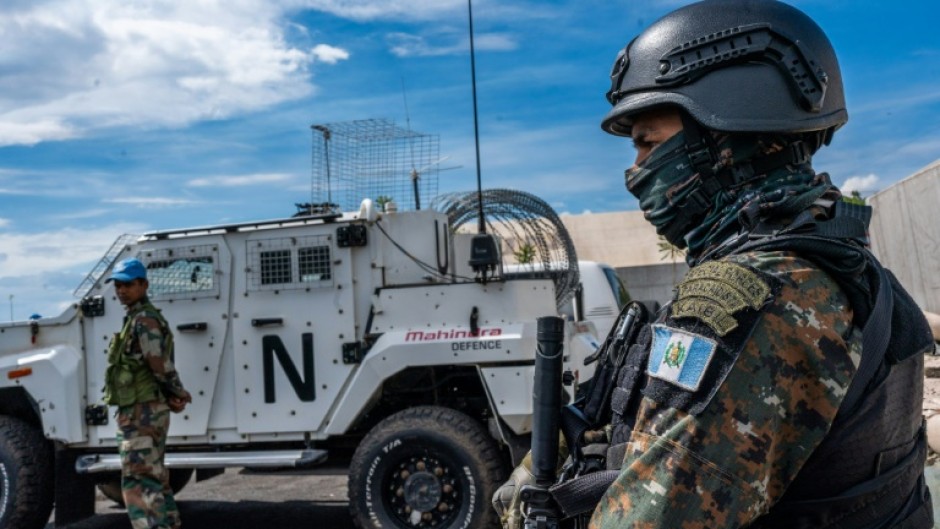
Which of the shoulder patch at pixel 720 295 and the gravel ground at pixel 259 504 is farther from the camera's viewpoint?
the gravel ground at pixel 259 504

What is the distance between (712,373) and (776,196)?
41 cm

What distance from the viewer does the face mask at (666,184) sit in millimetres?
1763

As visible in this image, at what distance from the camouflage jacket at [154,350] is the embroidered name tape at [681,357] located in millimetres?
5066

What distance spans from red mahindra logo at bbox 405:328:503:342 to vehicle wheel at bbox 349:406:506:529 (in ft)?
1.57

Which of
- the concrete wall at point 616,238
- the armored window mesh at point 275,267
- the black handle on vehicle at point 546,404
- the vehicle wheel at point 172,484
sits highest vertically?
the concrete wall at point 616,238

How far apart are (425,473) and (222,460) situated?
1449 millimetres

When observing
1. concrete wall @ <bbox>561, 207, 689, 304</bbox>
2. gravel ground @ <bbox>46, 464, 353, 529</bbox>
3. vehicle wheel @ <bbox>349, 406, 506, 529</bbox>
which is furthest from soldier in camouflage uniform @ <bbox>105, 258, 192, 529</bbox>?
concrete wall @ <bbox>561, 207, 689, 304</bbox>

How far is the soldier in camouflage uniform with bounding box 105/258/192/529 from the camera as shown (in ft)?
19.2

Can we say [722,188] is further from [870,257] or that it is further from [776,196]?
[870,257]

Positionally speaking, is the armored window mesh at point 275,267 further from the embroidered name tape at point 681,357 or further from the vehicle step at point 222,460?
the embroidered name tape at point 681,357

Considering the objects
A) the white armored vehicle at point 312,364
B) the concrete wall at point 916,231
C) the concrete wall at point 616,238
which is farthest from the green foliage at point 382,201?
the concrete wall at point 616,238

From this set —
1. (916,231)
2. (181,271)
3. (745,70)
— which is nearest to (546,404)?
(745,70)

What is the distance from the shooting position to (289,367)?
21.0 feet

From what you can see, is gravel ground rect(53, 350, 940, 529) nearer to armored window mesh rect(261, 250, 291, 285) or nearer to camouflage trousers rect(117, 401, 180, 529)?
camouflage trousers rect(117, 401, 180, 529)
